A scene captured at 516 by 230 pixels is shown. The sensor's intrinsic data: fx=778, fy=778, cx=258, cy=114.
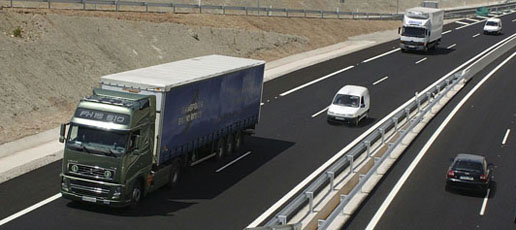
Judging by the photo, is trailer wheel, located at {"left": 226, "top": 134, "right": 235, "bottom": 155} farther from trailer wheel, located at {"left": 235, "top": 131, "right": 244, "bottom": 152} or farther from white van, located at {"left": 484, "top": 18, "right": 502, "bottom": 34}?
white van, located at {"left": 484, "top": 18, "right": 502, "bottom": 34}

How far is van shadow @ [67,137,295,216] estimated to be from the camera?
86.4ft

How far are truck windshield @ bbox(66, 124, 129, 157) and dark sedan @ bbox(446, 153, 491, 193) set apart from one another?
12.4 meters

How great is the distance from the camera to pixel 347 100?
43.0 metres

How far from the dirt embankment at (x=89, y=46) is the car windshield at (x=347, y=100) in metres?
14.7

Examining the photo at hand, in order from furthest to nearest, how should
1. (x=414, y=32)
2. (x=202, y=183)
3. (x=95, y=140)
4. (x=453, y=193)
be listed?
(x=414, y=32)
(x=202, y=183)
(x=453, y=193)
(x=95, y=140)

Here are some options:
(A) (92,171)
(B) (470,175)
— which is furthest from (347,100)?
(A) (92,171)

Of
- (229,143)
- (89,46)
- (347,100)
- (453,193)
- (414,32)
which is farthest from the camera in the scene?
(414,32)

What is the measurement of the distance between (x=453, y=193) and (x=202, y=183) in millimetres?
9590

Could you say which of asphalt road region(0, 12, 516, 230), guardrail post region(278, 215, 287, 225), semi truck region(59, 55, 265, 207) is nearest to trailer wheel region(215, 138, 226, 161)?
semi truck region(59, 55, 265, 207)

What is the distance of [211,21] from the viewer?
223 feet

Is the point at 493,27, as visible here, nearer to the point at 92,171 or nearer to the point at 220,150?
the point at 220,150

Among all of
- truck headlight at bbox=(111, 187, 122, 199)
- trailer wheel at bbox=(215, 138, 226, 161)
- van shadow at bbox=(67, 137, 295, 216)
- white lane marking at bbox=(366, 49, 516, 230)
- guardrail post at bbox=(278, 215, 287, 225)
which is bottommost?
van shadow at bbox=(67, 137, 295, 216)

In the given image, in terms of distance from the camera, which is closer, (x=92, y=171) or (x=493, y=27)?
(x=92, y=171)

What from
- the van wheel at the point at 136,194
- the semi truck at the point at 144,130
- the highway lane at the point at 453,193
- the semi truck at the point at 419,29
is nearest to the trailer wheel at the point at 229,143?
the semi truck at the point at 144,130
